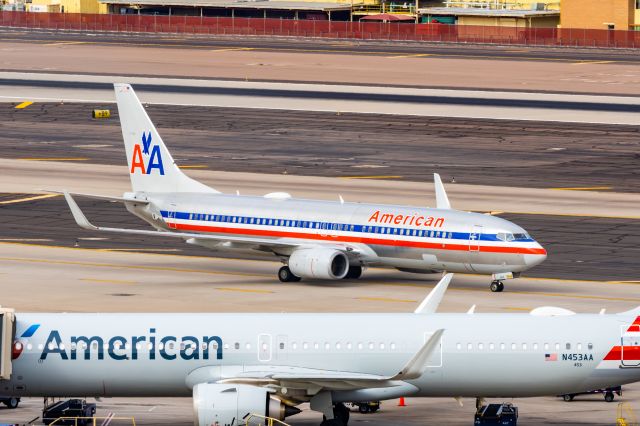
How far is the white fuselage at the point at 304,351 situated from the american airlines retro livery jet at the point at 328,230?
24005 millimetres

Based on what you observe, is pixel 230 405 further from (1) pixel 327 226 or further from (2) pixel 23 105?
(2) pixel 23 105

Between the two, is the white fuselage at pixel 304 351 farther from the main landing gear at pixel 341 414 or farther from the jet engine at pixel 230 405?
the jet engine at pixel 230 405

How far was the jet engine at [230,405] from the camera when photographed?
4062cm

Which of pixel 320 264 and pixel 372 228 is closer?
pixel 320 264

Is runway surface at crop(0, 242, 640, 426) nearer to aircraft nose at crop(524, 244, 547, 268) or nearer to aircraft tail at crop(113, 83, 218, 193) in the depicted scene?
aircraft nose at crop(524, 244, 547, 268)

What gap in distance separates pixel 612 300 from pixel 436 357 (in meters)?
26.6

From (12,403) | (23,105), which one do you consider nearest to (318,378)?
(12,403)

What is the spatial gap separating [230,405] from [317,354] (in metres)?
3.49

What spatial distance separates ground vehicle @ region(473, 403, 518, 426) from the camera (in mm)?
43812

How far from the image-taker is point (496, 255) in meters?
69.6

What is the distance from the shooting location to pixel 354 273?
7456 centimetres

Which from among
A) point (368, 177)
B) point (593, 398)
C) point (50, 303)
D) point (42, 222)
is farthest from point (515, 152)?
point (593, 398)

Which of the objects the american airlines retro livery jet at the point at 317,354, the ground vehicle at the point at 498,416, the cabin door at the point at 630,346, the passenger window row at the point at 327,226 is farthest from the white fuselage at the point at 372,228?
the cabin door at the point at 630,346

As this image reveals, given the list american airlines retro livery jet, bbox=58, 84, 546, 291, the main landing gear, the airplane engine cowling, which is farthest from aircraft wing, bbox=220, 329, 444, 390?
the airplane engine cowling
